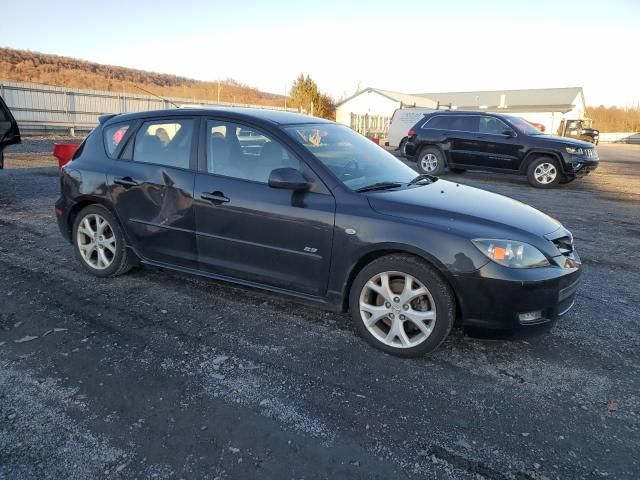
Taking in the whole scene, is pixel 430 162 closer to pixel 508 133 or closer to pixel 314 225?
pixel 508 133

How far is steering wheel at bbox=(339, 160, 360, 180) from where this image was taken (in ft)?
11.9

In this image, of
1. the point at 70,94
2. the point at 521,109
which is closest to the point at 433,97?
the point at 521,109

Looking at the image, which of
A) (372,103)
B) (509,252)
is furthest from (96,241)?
(372,103)

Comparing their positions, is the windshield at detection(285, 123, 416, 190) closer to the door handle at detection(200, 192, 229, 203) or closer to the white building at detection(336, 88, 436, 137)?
the door handle at detection(200, 192, 229, 203)

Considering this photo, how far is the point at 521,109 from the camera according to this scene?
57062 millimetres

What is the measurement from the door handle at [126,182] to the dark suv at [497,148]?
10238 millimetres

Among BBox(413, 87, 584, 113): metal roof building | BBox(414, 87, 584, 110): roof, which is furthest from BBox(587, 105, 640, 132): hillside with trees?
BBox(414, 87, 584, 110): roof

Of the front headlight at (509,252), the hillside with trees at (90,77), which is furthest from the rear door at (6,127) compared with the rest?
the hillside with trees at (90,77)

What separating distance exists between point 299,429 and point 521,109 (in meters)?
62.0

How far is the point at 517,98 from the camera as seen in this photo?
63938mm

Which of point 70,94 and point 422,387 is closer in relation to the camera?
point 422,387

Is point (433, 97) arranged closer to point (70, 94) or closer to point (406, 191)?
point (70, 94)

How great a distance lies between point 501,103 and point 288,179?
64.3 metres

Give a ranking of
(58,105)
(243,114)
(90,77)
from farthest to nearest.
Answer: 1. (90,77)
2. (58,105)
3. (243,114)
